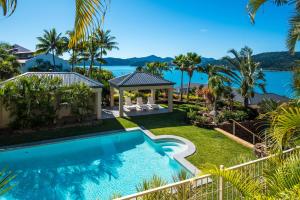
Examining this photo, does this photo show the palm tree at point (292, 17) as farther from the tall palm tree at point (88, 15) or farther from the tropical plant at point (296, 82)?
the tall palm tree at point (88, 15)

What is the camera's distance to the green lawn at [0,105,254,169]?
42.6ft

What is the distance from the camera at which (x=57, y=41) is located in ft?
142

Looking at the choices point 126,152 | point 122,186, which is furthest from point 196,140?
point 122,186

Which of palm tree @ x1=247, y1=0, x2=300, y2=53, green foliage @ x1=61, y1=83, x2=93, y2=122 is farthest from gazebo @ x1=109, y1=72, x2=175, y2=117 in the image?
palm tree @ x1=247, y1=0, x2=300, y2=53

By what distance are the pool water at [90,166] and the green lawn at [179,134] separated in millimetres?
1208

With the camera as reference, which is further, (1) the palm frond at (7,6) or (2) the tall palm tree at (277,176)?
(2) the tall palm tree at (277,176)

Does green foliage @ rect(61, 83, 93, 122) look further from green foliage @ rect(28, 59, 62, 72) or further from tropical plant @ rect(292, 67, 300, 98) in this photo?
green foliage @ rect(28, 59, 62, 72)

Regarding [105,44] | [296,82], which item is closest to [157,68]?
[105,44]

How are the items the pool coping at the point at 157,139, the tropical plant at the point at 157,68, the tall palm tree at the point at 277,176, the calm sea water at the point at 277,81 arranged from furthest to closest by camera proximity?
the tropical plant at the point at 157,68 < the pool coping at the point at 157,139 < the calm sea water at the point at 277,81 < the tall palm tree at the point at 277,176

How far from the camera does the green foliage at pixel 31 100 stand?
1625 centimetres

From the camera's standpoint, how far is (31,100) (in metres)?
16.6

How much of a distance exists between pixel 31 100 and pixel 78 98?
10.2 ft

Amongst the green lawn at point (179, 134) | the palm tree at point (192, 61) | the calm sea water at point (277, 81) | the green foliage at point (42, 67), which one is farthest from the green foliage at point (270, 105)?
the green foliage at point (42, 67)

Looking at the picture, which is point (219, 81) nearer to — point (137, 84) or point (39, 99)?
point (137, 84)
